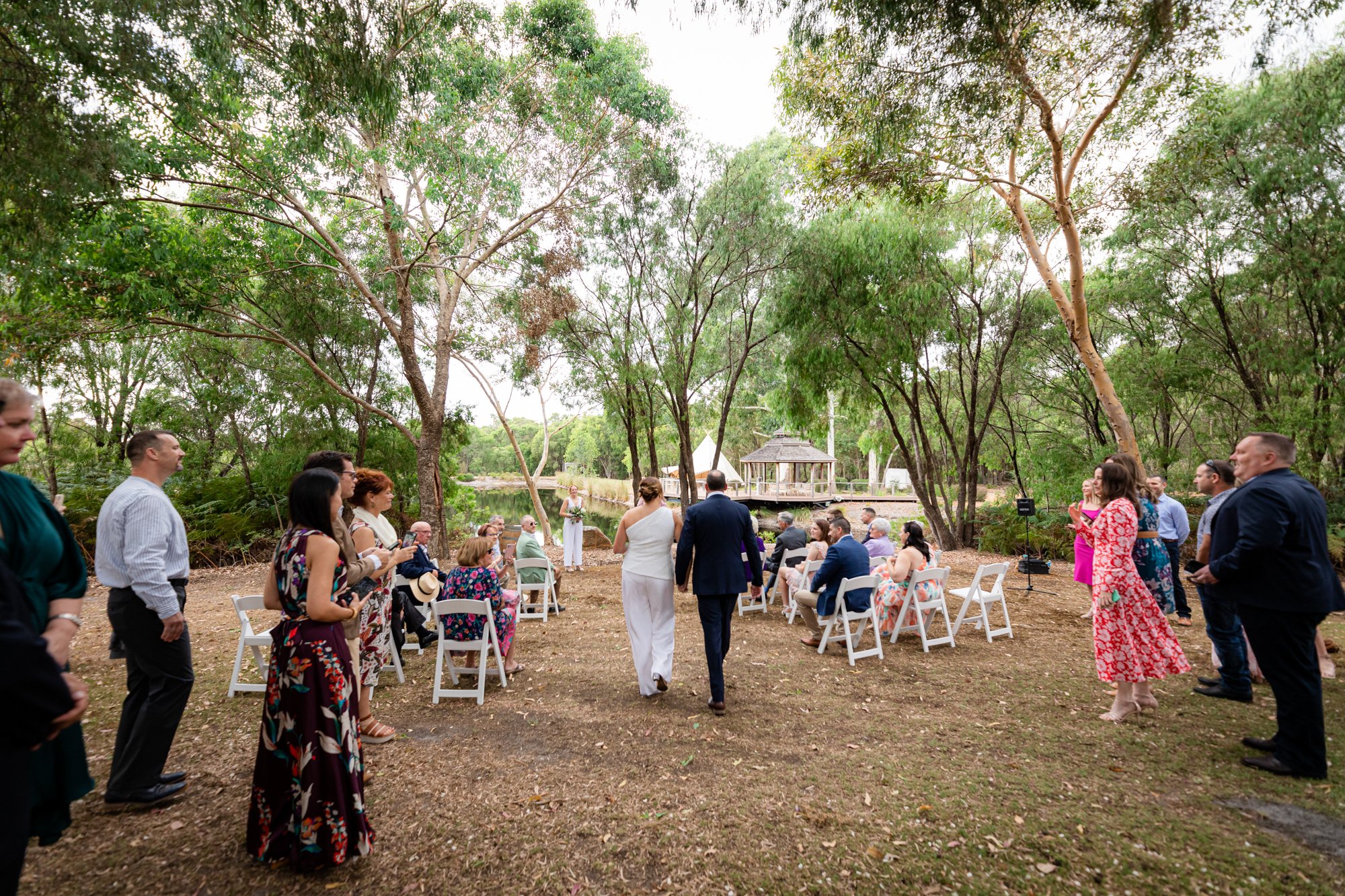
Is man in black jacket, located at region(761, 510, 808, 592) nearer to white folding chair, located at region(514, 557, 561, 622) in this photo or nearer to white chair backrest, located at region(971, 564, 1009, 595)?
white chair backrest, located at region(971, 564, 1009, 595)

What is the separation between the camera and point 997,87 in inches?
207

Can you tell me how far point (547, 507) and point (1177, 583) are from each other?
31743 mm

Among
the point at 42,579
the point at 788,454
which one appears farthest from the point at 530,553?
the point at 788,454

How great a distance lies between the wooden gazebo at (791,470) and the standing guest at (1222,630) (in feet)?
73.4

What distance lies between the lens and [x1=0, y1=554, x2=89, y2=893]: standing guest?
1.26 m

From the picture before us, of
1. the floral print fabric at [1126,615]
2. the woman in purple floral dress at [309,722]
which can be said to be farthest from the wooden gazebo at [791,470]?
the woman in purple floral dress at [309,722]

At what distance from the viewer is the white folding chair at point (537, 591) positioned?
695 cm

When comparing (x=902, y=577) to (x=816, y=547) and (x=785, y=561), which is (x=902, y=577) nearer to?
(x=816, y=547)

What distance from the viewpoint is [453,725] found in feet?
13.4

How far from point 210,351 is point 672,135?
10247mm

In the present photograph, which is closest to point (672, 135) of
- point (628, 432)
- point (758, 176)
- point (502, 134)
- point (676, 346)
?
point (758, 176)

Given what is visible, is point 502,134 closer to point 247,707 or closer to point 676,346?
point 676,346

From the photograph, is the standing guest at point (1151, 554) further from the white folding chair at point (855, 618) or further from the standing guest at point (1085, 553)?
the white folding chair at point (855, 618)

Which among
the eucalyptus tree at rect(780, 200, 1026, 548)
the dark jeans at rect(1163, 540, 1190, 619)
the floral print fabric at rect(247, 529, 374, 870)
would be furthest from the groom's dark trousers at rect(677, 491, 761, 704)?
the eucalyptus tree at rect(780, 200, 1026, 548)
